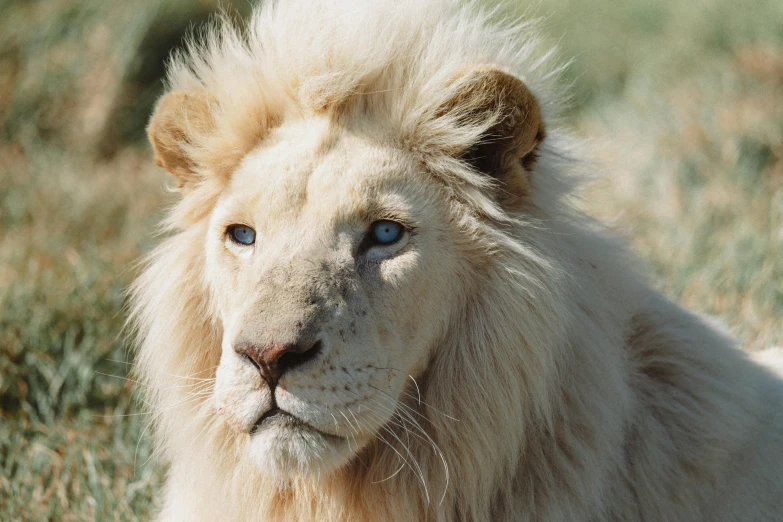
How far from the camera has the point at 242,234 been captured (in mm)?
3057

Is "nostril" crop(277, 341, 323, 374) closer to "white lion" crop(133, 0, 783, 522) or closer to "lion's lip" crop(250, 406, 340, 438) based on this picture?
"white lion" crop(133, 0, 783, 522)

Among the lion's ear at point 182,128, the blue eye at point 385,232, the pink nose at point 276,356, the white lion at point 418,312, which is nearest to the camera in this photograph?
the pink nose at point 276,356

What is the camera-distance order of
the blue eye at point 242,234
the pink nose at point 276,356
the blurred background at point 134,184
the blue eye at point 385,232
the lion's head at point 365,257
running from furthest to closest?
the blurred background at point 134,184, the blue eye at point 242,234, the blue eye at point 385,232, the lion's head at point 365,257, the pink nose at point 276,356

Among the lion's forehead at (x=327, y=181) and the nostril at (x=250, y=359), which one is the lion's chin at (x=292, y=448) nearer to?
the nostril at (x=250, y=359)

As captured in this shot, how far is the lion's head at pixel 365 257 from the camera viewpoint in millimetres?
2641

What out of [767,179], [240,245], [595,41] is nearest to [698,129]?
[767,179]

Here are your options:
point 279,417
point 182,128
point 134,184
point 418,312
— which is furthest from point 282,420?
point 134,184

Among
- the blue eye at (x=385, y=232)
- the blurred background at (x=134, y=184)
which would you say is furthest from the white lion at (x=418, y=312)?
the blurred background at (x=134, y=184)

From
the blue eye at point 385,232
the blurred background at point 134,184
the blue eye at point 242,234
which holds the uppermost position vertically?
the blue eye at point 385,232

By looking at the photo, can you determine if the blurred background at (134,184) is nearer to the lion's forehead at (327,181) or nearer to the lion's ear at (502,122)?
A: the lion's ear at (502,122)

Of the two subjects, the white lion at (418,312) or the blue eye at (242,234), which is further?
the blue eye at (242,234)

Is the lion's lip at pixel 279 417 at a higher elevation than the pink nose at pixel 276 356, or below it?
below

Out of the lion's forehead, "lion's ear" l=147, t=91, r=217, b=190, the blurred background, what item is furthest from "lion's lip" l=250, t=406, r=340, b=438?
the blurred background

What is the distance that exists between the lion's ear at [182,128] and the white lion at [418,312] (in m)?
0.01
